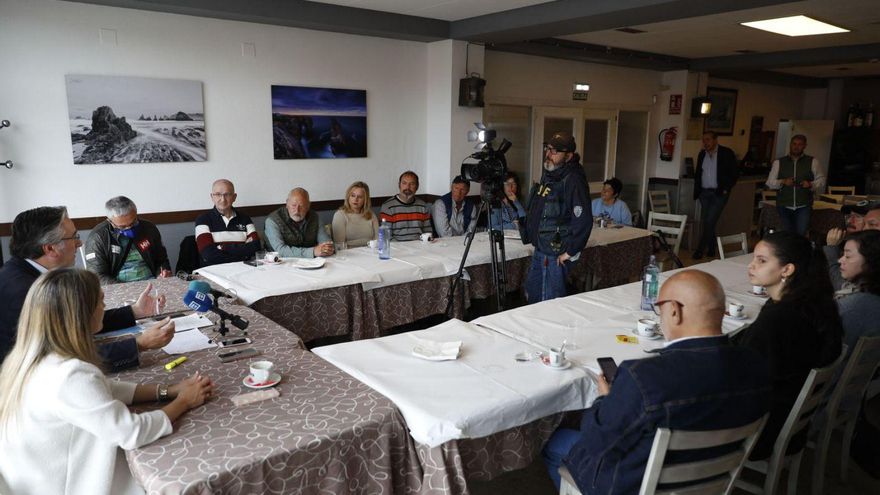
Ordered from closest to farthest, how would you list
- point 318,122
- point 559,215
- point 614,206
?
point 559,215 < point 318,122 < point 614,206

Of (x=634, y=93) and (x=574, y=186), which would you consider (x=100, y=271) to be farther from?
(x=634, y=93)

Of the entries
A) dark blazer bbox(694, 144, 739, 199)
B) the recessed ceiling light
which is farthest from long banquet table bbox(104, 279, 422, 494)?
dark blazer bbox(694, 144, 739, 199)

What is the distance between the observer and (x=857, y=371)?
217 cm

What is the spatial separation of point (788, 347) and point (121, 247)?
3.49 metres

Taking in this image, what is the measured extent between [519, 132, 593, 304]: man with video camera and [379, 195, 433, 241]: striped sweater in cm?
123

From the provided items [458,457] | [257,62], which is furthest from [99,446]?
[257,62]

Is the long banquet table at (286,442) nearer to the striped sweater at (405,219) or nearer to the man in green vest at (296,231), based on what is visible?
the man in green vest at (296,231)

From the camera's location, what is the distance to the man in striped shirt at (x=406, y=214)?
489 cm

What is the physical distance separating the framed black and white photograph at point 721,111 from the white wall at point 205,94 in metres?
5.51

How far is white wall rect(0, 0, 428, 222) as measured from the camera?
415 cm

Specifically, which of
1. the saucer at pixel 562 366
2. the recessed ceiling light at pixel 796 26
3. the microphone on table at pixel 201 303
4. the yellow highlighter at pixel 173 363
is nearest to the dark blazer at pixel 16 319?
the yellow highlighter at pixel 173 363

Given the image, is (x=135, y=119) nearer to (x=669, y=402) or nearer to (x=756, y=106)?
(x=669, y=402)

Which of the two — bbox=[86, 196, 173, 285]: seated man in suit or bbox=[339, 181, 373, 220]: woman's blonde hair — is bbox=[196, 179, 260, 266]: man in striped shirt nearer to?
bbox=[86, 196, 173, 285]: seated man in suit

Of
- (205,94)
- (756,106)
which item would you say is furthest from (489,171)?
(756,106)
